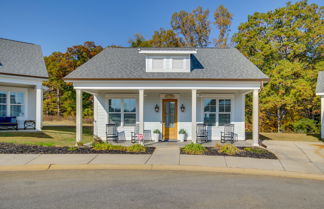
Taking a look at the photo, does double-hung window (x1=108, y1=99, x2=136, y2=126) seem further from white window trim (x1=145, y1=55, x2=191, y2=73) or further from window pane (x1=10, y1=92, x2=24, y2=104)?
window pane (x1=10, y1=92, x2=24, y2=104)

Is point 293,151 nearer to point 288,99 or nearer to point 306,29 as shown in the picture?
point 288,99

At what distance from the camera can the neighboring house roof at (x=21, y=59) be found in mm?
14469

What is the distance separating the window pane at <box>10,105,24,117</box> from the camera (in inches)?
623

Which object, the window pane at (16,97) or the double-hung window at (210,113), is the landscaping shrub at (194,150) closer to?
the double-hung window at (210,113)

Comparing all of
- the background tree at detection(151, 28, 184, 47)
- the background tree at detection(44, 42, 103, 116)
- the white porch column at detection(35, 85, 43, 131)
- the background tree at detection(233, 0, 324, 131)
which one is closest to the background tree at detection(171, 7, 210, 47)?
the background tree at detection(151, 28, 184, 47)

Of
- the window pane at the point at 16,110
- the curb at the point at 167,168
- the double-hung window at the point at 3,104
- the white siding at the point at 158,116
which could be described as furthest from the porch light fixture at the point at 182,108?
the double-hung window at the point at 3,104

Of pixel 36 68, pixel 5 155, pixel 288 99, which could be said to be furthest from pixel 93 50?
pixel 288 99

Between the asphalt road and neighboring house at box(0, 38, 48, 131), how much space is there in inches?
353

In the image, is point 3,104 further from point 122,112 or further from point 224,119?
point 224,119

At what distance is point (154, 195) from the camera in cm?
521

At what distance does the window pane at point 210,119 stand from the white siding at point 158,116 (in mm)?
274

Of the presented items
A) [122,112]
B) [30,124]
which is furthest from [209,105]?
[30,124]

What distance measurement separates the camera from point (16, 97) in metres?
16.1

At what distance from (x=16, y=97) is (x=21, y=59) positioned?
103 inches
